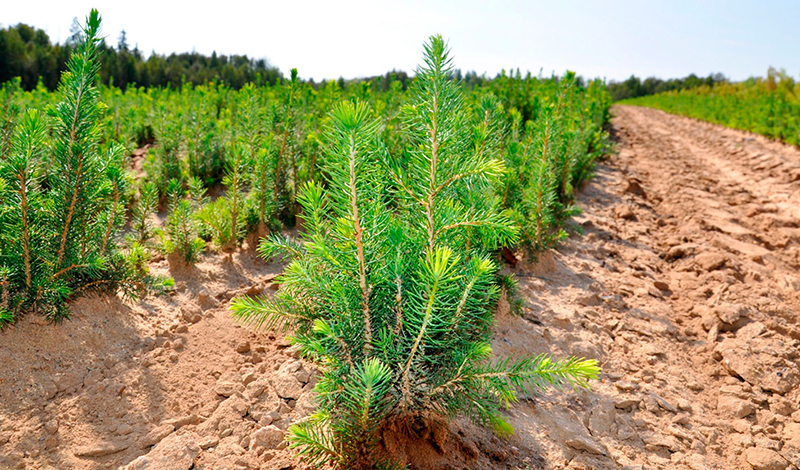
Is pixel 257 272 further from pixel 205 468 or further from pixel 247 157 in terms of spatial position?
pixel 205 468

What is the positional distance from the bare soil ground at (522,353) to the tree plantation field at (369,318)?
0.04 feet

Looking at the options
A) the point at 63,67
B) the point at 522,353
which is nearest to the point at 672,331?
the point at 522,353

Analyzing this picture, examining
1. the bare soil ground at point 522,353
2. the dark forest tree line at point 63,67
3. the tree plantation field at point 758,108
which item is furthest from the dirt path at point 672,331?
the dark forest tree line at point 63,67

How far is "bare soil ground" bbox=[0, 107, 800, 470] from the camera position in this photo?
1.95 meters

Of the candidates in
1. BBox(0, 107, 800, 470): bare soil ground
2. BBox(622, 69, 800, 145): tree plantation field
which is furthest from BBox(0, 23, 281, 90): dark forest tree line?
BBox(0, 107, 800, 470): bare soil ground

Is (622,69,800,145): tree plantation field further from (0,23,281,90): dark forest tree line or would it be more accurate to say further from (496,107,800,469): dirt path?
(0,23,281,90): dark forest tree line

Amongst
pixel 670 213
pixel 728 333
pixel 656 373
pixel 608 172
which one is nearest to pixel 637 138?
pixel 608 172

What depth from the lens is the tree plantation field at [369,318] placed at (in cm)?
156

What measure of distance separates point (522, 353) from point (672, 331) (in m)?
1.40

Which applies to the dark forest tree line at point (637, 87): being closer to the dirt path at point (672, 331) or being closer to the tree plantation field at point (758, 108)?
the tree plantation field at point (758, 108)

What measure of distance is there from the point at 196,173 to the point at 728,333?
183 inches

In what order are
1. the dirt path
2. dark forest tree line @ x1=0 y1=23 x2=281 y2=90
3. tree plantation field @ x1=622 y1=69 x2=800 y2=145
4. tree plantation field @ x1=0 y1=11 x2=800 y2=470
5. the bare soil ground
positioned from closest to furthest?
tree plantation field @ x1=0 y1=11 x2=800 y2=470, the bare soil ground, the dirt path, tree plantation field @ x1=622 y1=69 x2=800 y2=145, dark forest tree line @ x1=0 y1=23 x2=281 y2=90

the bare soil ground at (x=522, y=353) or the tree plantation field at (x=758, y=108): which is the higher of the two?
the tree plantation field at (x=758, y=108)

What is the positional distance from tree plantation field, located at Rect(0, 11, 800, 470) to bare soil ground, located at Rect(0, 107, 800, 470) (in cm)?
1
